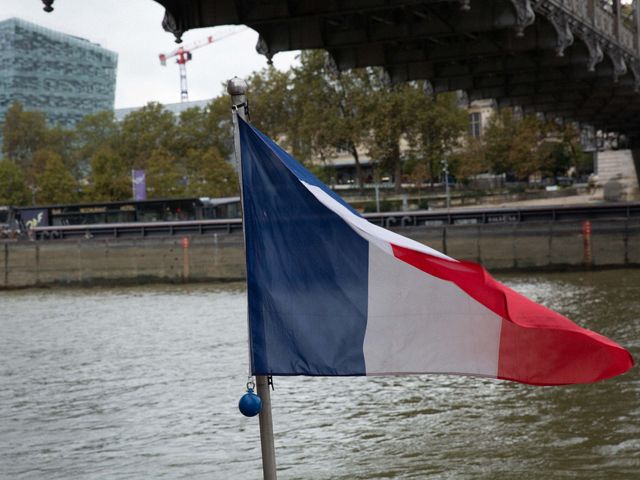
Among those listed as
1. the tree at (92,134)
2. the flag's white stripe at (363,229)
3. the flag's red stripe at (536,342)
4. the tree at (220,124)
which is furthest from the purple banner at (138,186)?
the flag's red stripe at (536,342)

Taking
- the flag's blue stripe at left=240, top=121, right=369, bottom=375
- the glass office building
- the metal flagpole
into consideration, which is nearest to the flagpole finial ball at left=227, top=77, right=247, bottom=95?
the metal flagpole

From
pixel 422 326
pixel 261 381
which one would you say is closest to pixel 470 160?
pixel 261 381

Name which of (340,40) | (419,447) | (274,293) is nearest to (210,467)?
(419,447)

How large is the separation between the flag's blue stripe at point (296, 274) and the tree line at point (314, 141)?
71054 millimetres

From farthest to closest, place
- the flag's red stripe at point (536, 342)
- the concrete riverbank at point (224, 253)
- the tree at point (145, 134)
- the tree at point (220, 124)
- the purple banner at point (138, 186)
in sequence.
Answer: the tree at point (145, 134) < the tree at point (220, 124) < the purple banner at point (138, 186) < the concrete riverbank at point (224, 253) < the flag's red stripe at point (536, 342)

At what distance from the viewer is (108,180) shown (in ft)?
322

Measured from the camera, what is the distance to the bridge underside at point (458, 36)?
24516mm

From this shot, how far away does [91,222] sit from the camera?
7269cm

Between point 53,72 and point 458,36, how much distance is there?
152 m

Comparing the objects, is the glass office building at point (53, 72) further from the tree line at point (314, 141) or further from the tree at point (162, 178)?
the tree at point (162, 178)

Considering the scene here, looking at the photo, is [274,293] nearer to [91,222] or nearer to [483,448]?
[483,448]

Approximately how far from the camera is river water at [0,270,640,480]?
1382 centimetres

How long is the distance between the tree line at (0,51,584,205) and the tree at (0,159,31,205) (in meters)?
0.10

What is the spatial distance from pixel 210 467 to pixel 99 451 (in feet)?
7.21
